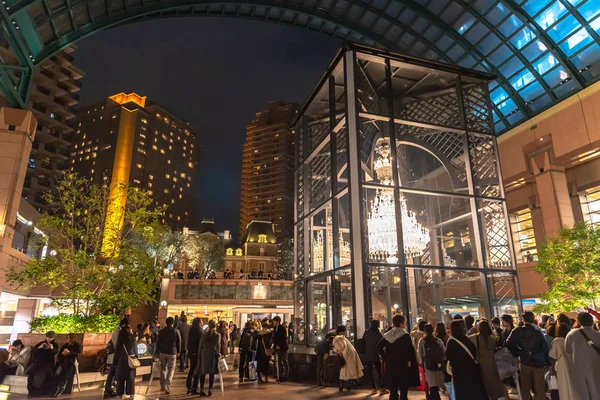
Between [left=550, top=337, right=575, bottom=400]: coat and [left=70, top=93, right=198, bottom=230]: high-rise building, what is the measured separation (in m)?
82.4

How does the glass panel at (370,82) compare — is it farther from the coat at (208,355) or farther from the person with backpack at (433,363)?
the coat at (208,355)

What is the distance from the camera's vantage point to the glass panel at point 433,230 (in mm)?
11938

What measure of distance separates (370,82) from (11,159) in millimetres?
17576

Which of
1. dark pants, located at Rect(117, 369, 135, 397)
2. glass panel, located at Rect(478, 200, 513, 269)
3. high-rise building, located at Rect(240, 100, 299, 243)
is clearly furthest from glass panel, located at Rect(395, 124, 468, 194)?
high-rise building, located at Rect(240, 100, 299, 243)

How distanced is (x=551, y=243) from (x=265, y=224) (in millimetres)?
50818

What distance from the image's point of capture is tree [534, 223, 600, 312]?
42.5 feet

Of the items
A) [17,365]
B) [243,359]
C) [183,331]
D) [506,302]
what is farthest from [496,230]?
[17,365]

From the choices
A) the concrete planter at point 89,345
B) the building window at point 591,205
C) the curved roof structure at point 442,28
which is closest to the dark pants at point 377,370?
the concrete planter at point 89,345

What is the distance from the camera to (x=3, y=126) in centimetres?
1934

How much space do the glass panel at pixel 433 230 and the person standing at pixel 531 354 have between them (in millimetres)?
5830

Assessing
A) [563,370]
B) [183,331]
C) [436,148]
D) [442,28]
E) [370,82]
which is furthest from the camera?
[442,28]

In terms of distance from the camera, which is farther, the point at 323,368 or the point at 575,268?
the point at 575,268

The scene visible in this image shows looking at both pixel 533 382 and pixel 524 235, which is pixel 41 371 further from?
pixel 524 235

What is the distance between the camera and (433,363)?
219 inches
